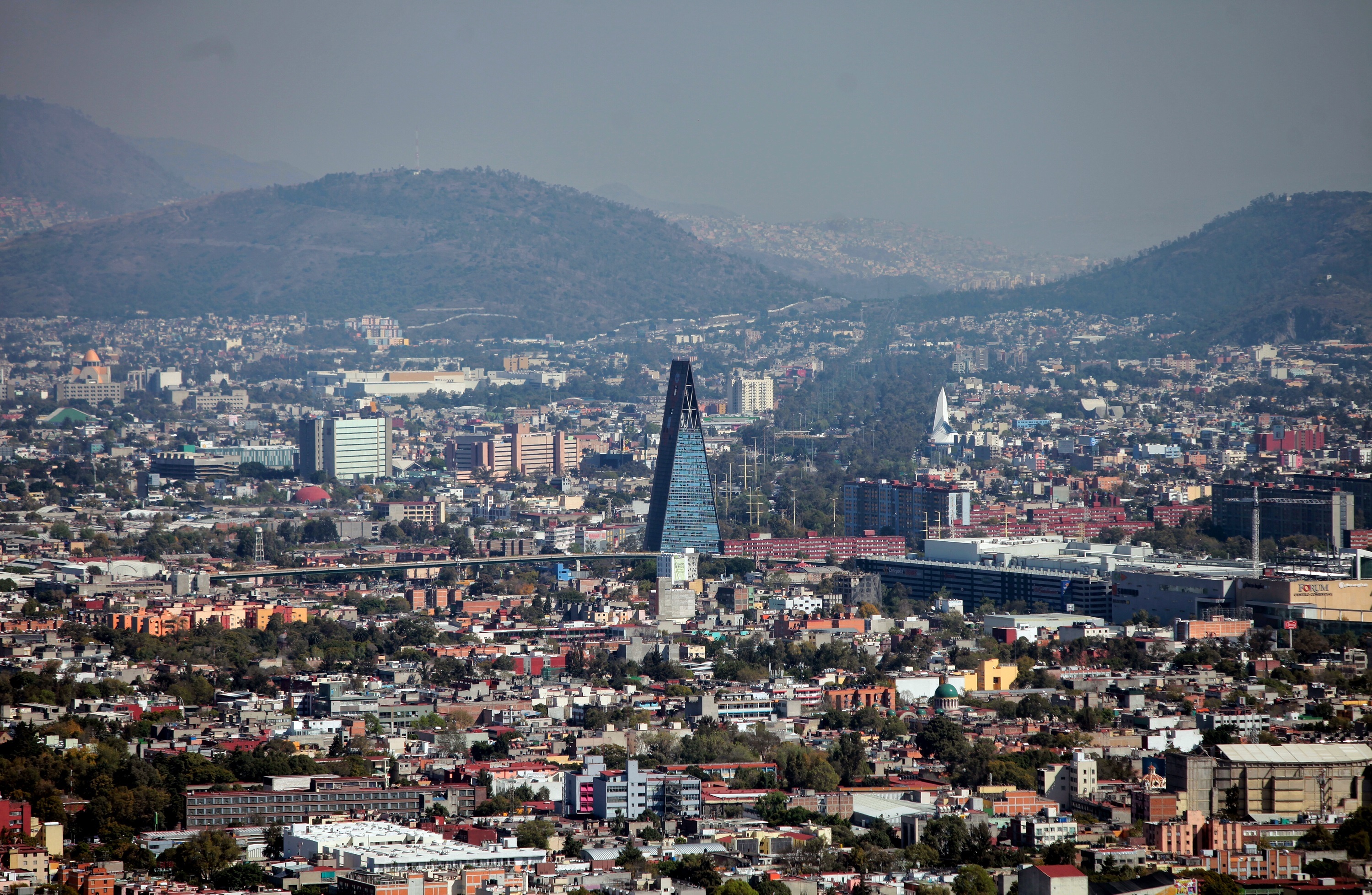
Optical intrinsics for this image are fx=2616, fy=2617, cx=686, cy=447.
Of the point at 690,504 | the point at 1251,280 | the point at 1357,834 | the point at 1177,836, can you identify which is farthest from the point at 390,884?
the point at 1251,280

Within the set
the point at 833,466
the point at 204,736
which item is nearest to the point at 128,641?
the point at 204,736

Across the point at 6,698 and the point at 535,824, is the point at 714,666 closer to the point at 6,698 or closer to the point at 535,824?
the point at 6,698

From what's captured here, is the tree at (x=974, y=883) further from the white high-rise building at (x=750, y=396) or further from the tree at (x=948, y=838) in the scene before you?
the white high-rise building at (x=750, y=396)

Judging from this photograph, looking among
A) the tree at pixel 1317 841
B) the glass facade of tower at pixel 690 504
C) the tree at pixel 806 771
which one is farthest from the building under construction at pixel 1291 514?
Answer: the tree at pixel 1317 841

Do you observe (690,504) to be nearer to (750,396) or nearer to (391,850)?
(391,850)

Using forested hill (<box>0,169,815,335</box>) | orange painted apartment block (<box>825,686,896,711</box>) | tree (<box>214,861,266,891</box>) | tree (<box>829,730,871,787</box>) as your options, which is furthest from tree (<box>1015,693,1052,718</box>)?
forested hill (<box>0,169,815,335</box>)
